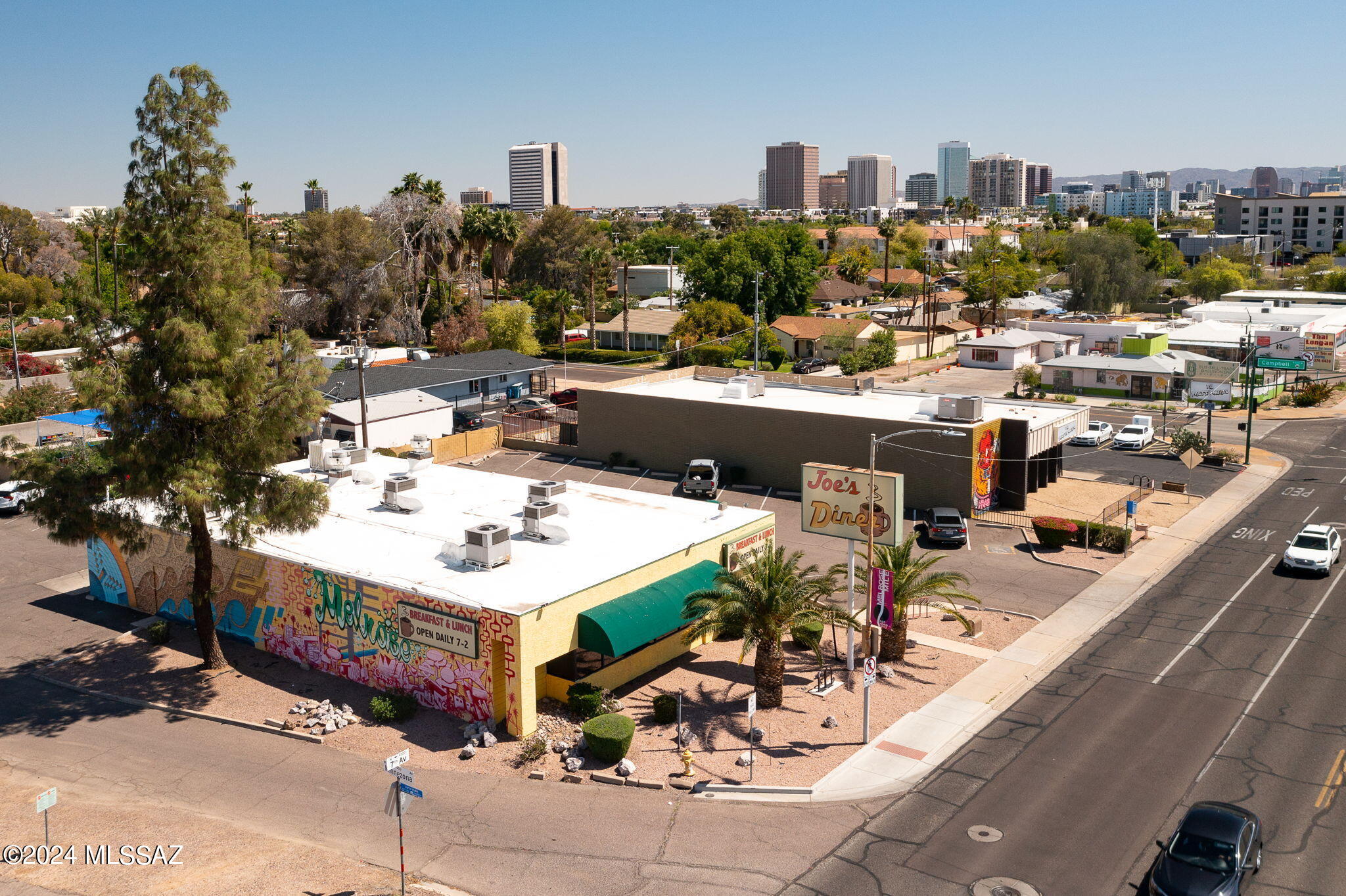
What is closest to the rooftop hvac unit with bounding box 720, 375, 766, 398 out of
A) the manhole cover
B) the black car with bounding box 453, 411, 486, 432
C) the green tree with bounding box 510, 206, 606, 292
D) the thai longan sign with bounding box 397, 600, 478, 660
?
the black car with bounding box 453, 411, 486, 432

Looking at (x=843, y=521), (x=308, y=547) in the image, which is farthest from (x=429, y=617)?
(x=843, y=521)

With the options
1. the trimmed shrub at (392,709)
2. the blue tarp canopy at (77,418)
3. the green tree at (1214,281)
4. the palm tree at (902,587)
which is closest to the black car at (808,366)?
the blue tarp canopy at (77,418)

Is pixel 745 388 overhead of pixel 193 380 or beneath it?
beneath

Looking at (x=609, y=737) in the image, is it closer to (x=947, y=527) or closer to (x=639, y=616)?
(x=639, y=616)

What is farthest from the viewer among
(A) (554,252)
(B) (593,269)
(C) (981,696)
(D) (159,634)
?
(A) (554,252)

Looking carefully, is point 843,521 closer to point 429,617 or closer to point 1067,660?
point 1067,660

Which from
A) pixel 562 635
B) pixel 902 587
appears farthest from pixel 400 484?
pixel 902 587
